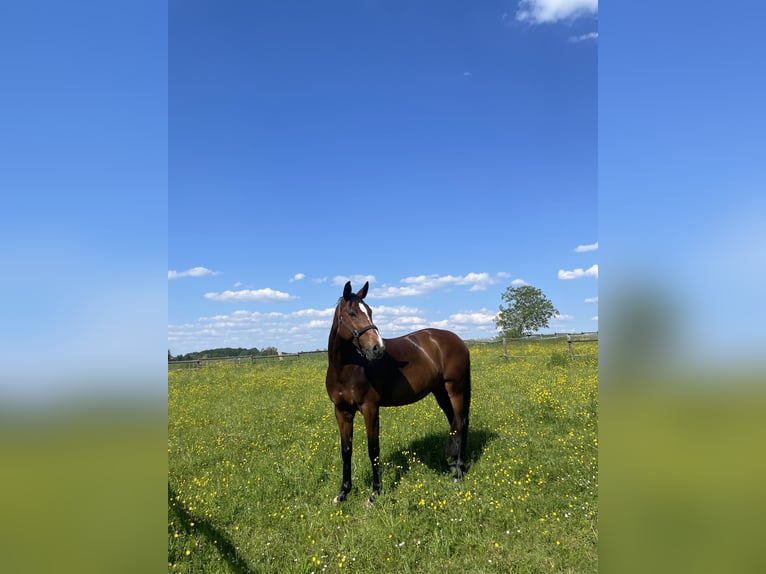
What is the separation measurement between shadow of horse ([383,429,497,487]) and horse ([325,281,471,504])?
0.30 metres

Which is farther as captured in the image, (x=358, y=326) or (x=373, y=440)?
(x=373, y=440)

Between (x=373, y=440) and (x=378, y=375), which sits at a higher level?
(x=378, y=375)

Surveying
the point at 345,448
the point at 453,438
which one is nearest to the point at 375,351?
the point at 345,448

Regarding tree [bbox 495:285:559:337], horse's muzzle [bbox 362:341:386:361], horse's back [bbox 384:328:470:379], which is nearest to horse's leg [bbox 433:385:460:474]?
horse's back [bbox 384:328:470:379]

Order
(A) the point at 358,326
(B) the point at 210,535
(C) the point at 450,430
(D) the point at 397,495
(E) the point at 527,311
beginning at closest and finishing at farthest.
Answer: (B) the point at 210,535, (A) the point at 358,326, (D) the point at 397,495, (C) the point at 450,430, (E) the point at 527,311

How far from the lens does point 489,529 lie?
4.66m

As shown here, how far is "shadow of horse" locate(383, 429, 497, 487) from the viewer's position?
260 inches

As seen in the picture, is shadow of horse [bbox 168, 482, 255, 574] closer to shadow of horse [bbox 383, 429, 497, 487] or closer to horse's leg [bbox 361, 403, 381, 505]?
horse's leg [bbox 361, 403, 381, 505]

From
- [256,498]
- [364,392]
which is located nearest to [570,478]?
[364,392]

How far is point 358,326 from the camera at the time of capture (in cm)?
539

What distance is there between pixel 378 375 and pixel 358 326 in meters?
1.08

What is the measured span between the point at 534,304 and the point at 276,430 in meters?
92.6

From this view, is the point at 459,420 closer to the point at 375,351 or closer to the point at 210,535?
the point at 375,351

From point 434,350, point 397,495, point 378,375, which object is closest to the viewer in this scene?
point 397,495
